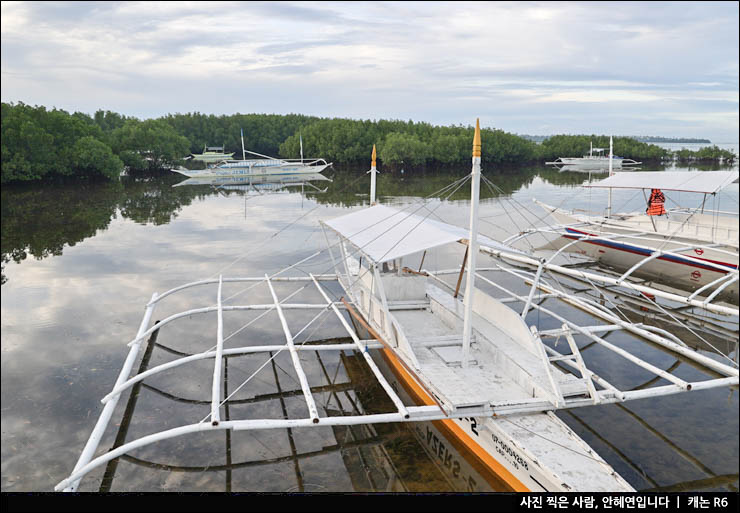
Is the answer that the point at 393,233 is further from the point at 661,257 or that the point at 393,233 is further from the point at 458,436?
the point at 661,257

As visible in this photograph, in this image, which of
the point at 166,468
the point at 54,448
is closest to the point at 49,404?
the point at 54,448

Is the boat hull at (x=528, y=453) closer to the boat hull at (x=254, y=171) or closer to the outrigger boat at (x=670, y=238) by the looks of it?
the outrigger boat at (x=670, y=238)

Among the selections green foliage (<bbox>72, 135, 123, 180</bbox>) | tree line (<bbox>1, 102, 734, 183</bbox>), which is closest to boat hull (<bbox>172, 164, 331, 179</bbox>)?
tree line (<bbox>1, 102, 734, 183</bbox>)

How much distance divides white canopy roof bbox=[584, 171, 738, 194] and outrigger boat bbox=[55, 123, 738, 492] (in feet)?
31.0

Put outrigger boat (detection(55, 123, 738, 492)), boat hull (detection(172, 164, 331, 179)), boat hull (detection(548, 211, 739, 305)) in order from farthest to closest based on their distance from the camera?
boat hull (detection(172, 164, 331, 179)), boat hull (detection(548, 211, 739, 305)), outrigger boat (detection(55, 123, 738, 492))

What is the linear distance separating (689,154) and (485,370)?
102652mm

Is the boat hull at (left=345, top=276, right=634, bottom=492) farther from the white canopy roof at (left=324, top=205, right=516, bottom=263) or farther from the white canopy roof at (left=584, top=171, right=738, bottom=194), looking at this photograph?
the white canopy roof at (left=584, top=171, right=738, bottom=194)

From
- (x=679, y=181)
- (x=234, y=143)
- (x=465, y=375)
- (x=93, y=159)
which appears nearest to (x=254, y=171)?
(x=93, y=159)

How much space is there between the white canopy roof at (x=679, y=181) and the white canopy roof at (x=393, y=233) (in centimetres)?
1119

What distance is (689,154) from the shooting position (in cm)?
9356

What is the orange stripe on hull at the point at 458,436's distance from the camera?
6.92 meters

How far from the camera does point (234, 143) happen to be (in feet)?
356

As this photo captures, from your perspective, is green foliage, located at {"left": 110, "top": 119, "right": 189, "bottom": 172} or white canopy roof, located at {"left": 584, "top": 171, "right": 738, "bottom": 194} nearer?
white canopy roof, located at {"left": 584, "top": 171, "right": 738, "bottom": 194}

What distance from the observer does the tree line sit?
42.9m
